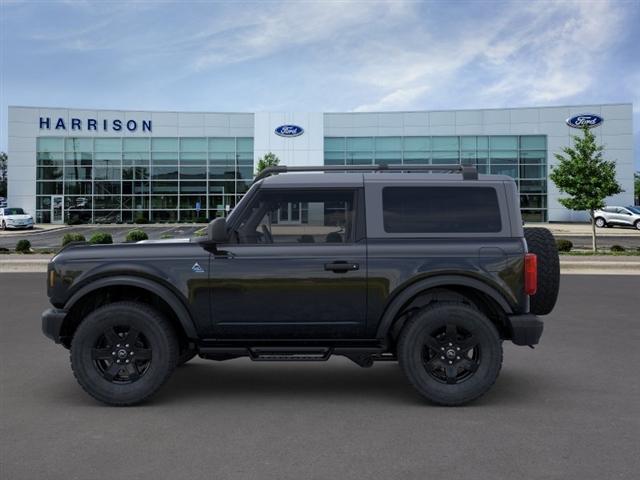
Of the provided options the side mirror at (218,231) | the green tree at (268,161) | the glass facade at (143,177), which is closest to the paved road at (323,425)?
the side mirror at (218,231)

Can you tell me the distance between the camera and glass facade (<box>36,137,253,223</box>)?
159ft

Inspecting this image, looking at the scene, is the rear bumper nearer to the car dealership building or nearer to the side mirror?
the side mirror

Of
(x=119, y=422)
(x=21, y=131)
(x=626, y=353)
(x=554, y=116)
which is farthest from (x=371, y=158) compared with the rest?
(x=119, y=422)

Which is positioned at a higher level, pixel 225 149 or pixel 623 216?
pixel 225 149

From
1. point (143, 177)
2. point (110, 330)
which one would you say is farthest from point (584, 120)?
point (110, 330)

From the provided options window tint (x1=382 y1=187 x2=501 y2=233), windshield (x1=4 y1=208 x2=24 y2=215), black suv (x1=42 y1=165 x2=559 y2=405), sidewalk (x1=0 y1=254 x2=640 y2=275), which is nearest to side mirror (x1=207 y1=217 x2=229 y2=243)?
black suv (x1=42 y1=165 x2=559 y2=405)

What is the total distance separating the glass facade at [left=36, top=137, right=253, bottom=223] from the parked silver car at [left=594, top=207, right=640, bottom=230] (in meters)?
25.4

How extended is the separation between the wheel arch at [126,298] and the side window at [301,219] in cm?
78

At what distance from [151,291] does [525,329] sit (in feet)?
10.2

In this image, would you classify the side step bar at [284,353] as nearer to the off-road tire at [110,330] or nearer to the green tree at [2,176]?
the off-road tire at [110,330]

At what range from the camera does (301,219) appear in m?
5.46

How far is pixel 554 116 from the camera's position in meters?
47.8

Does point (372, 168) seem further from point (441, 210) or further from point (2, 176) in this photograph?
point (2, 176)

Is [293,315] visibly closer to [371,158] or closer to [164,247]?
[164,247]
